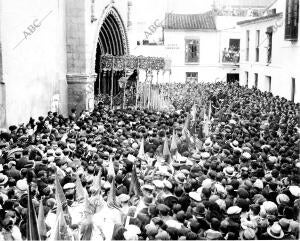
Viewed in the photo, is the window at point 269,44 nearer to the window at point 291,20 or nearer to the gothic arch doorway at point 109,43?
the window at point 291,20

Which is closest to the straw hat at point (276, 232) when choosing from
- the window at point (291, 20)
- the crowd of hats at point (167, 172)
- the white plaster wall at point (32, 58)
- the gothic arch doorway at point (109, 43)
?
the crowd of hats at point (167, 172)

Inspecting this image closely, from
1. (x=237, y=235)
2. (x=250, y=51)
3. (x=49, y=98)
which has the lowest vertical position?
(x=237, y=235)

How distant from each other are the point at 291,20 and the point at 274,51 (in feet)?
10.3

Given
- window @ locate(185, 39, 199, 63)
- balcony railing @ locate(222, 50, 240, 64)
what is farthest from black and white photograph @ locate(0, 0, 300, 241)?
window @ locate(185, 39, 199, 63)

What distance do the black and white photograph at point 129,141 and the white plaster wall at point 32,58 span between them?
5 centimetres

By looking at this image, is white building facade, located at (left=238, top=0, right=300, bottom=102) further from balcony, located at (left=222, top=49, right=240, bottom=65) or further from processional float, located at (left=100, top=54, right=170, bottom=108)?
processional float, located at (left=100, top=54, right=170, bottom=108)

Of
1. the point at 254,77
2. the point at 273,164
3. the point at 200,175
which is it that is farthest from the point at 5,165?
the point at 254,77

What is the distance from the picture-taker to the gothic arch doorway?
73.0ft

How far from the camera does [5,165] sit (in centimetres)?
902

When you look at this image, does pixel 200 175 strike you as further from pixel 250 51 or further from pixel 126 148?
pixel 250 51

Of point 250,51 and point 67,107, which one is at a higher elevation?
point 250,51

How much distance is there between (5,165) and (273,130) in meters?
6.34

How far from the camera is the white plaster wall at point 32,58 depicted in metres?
12.8

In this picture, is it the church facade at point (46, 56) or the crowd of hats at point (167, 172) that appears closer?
the crowd of hats at point (167, 172)
